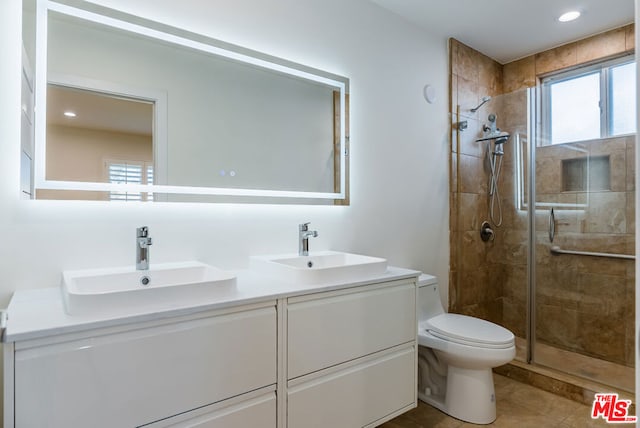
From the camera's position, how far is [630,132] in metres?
2.48

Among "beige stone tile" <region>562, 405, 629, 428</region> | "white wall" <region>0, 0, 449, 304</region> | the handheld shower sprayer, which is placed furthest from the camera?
the handheld shower sprayer

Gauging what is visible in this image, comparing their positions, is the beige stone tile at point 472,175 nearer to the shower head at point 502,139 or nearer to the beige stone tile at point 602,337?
the shower head at point 502,139

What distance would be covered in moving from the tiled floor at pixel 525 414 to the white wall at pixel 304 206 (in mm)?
872

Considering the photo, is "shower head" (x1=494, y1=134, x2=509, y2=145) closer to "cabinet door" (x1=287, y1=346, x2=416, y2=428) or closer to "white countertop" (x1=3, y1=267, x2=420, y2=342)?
"cabinet door" (x1=287, y1=346, x2=416, y2=428)

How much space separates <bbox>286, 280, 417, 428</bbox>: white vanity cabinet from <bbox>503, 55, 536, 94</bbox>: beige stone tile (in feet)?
7.84

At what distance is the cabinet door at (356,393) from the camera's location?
140 centimetres

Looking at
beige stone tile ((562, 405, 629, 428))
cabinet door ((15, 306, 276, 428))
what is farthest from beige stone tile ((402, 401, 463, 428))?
cabinet door ((15, 306, 276, 428))

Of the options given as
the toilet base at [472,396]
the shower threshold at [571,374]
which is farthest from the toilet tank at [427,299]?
the shower threshold at [571,374]

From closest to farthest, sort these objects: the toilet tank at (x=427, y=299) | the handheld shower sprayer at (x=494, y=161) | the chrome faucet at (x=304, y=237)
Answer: the chrome faucet at (x=304, y=237) → the toilet tank at (x=427, y=299) → the handheld shower sprayer at (x=494, y=161)

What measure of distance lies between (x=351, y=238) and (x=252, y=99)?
0.97m

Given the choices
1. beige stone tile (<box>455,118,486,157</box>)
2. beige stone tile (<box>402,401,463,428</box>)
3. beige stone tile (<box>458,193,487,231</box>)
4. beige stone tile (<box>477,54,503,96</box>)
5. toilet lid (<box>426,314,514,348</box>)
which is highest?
beige stone tile (<box>477,54,503,96</box>)

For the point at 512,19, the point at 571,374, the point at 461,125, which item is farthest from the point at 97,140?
the point at 571,374

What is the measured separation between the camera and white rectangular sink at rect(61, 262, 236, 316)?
103 cm

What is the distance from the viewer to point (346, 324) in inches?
59.8
